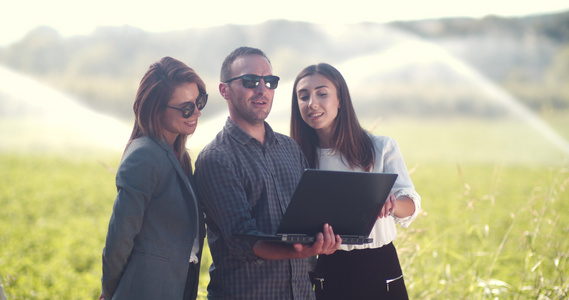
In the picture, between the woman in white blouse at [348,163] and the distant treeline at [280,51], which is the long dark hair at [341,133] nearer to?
the woman in white blouse at [348,163]

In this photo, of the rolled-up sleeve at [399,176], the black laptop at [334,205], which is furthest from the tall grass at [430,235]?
the black laptop at [334,205]

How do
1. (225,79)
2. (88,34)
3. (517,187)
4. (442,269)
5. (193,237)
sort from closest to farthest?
(193,237), (225,79), (442,269), (517,187), (88,34)

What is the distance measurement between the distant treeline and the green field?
1732 inches

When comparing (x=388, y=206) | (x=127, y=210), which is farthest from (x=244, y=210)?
(x=388, y=206)

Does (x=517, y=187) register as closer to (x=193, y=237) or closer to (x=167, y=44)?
(x=193, y=237)

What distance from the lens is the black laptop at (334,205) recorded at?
250cm

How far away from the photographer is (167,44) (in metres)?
75.8

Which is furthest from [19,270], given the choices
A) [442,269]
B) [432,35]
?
[432,35]

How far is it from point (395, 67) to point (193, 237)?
3029 inches

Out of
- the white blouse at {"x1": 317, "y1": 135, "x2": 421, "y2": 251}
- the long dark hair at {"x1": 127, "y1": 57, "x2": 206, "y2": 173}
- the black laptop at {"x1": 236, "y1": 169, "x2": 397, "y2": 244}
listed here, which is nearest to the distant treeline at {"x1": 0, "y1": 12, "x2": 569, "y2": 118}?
the white blouse at {"x1": 317, "y1": 135, "x2": 421, "y2": 251}

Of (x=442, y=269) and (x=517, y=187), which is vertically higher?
(x=517, y=187)

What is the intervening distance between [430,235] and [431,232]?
0.14 m

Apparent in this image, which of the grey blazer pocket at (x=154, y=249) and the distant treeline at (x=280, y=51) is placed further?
the distant treeline at (x=280, y=51)

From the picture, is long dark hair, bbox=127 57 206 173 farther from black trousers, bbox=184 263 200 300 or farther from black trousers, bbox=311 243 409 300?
black trousers, bbox=311 243 409 300
